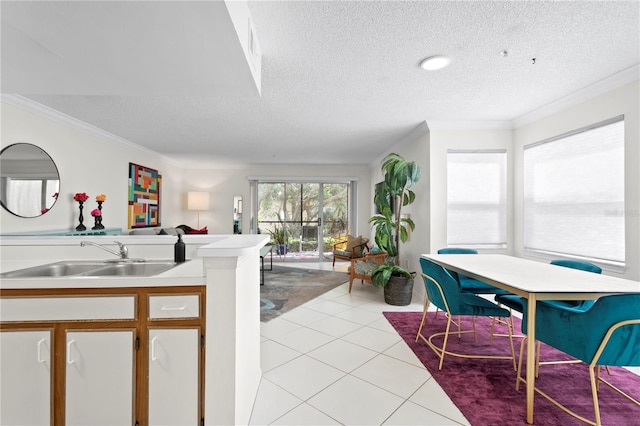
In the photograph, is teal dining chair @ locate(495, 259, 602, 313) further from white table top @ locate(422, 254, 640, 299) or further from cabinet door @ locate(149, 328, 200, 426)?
cabinet door @ locate(149, 328, 200, 426)

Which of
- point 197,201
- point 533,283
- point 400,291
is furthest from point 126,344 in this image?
point 197,201

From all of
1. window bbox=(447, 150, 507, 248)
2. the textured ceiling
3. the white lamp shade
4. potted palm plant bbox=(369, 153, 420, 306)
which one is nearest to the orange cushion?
potted palm plant bbox=(369, 153, 420, 306)

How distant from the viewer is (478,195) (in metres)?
3.64

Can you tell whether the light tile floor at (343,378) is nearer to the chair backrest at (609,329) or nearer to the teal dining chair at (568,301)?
the chair backrest at (609,329)

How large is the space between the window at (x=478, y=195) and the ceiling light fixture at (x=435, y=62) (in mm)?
1639

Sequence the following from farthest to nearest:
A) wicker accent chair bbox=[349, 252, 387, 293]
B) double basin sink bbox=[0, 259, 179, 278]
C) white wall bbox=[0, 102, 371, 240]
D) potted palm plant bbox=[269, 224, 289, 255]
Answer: potted palm plant bbox=[269, 224, 289, 255] → wicker accent chair bbox=[349, 252, 387, 293] → white wall bbox=[0, 102, 371, 240] → double basin sink bbox=[0, 259, 179, 278]

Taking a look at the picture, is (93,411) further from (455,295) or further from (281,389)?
(455,295)

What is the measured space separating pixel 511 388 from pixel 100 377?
2.43m

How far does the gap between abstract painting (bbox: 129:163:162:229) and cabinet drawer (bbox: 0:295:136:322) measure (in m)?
3.82

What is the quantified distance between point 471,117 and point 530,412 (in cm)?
305

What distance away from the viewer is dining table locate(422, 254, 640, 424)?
1.58 metres

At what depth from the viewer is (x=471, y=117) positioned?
3418mm

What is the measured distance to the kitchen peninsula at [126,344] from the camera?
49.6 inches

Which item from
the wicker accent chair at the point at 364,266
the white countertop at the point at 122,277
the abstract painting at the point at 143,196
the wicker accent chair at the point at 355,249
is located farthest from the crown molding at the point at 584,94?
the abstract painting at the point at 143,196
